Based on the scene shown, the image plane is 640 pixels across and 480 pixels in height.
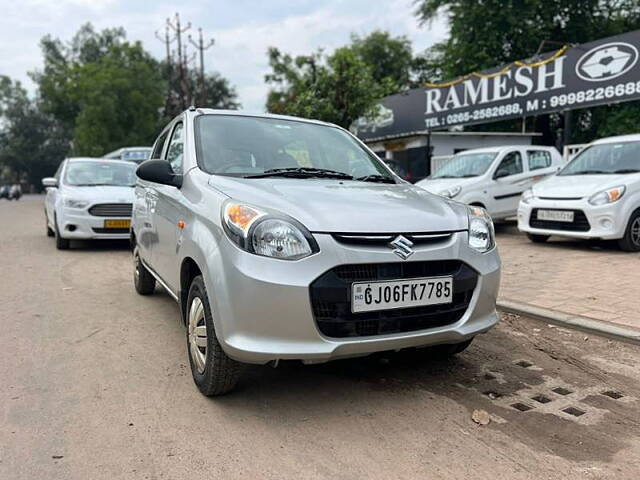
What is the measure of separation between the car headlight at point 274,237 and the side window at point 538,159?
930 centimetres

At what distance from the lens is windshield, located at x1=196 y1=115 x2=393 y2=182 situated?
3.73 m

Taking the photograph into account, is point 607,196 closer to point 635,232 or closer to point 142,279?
point 635,232

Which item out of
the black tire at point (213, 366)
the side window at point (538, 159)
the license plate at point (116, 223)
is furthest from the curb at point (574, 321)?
the side window at point (538, 159)

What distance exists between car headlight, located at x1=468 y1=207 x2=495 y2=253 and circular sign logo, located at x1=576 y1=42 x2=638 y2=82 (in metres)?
10.5

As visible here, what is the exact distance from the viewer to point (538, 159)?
11047mm

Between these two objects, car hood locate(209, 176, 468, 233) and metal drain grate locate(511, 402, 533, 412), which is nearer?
car hood locate(209, 176, 468, 233)

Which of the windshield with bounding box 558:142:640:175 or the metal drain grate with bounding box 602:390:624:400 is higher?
the windshield with bounding box 558:142:640:175

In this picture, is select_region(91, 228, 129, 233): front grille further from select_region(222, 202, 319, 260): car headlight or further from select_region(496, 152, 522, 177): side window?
select_region(496, 152, 522, 177): side window

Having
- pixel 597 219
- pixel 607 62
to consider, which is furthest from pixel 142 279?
pixel 607 62

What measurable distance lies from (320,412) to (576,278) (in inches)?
169

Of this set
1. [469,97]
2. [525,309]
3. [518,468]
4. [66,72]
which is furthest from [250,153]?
[66,72]

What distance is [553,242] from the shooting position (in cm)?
903

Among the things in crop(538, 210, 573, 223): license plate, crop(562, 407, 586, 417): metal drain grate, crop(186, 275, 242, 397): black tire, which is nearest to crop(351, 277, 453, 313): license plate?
crop(186, 275, 242, 397): black tire

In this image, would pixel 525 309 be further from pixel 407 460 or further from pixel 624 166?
pixel 624 166
